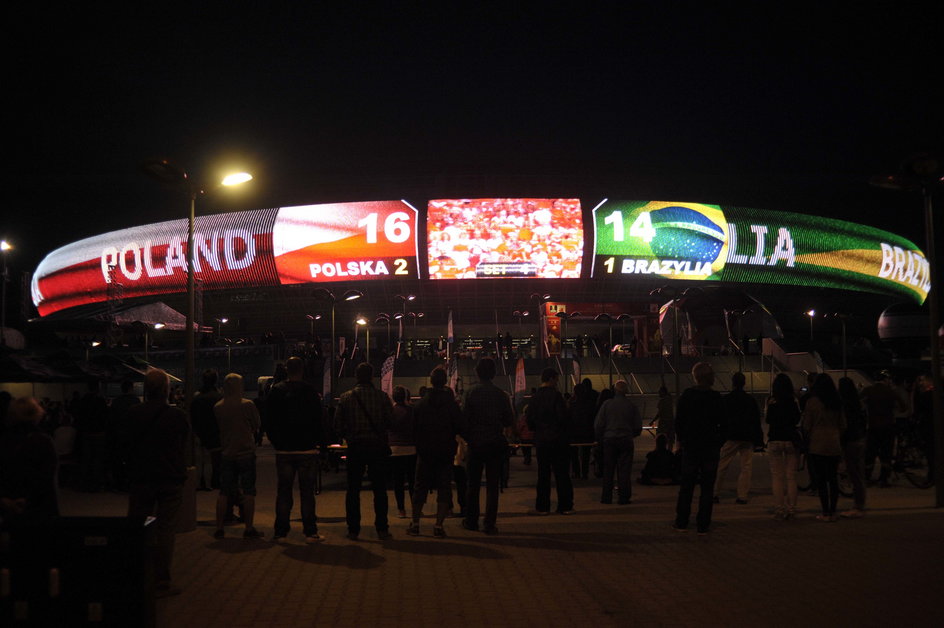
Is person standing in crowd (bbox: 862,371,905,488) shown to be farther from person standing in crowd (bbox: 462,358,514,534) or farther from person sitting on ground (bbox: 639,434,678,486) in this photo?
person standing in crowd (bbox: 462,358,514,534)

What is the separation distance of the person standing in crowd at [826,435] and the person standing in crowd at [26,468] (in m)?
7.65

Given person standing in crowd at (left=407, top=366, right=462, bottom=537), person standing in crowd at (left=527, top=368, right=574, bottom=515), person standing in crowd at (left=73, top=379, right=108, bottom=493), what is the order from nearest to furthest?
person standing in crowd at (left=407, top=366, right=462, bottom=537)
person standing in crowd at (left=527, top=368, right=574, bottom=515)
person standing in crowd at (left=73, top=379, right=108, bottom=493)

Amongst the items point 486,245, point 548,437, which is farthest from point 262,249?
point 548,437

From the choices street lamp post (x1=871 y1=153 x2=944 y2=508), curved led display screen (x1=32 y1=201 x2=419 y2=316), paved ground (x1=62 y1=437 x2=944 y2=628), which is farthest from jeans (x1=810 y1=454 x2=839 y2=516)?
curved led display screen (x1=32 y1=201 x2=419 y2=316)

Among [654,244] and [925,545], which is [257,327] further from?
[925,545]

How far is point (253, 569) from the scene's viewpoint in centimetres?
728

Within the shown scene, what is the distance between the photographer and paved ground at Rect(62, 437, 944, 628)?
570cm

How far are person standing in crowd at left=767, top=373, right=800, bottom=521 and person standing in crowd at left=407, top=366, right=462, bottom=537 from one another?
12.1 ft

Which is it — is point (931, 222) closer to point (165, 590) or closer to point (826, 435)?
point (826, 435)

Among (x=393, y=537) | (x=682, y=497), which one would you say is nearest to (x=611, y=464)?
(x=682, y=497)

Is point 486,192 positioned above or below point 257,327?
above

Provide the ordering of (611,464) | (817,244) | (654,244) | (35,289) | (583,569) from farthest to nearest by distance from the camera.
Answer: (35,289), (817,244), (654,244), (611,464), (583,569)

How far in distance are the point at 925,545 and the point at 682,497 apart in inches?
88.2

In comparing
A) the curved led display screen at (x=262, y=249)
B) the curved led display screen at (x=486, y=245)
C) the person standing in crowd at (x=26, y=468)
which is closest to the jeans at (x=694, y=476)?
the person standing in crowd at (x=26, y=468)
